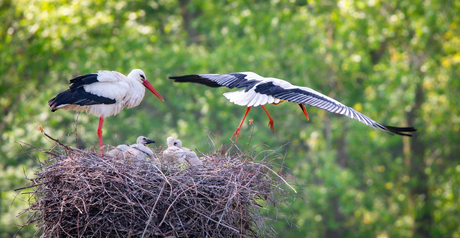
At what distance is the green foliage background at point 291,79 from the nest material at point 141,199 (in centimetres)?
610

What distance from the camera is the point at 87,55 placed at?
1088cm

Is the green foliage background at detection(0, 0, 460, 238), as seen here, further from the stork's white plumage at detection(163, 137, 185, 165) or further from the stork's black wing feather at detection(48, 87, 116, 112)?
the stork's white plumage at detection(163, 137, 185, 165)

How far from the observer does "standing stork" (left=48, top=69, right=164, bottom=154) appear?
450 cm

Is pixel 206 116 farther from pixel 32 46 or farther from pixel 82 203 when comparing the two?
pixel 82 203

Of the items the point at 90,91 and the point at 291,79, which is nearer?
the point at 90,91

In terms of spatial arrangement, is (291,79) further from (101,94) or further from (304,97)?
(101,94)

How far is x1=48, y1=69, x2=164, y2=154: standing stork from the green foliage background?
16.6 ft

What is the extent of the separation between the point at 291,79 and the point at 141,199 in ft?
26.2

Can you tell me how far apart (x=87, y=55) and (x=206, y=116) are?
2.98 meters

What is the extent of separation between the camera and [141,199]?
3455 millimetres

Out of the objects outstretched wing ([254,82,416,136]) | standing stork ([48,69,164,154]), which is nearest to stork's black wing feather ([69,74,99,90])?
standing stork ([48,69,164,154])

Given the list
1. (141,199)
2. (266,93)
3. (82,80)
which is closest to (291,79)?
(266,93)

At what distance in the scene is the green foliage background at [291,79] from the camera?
34.0ft

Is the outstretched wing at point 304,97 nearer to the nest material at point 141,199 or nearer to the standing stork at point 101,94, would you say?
the nest material at point 141,199
